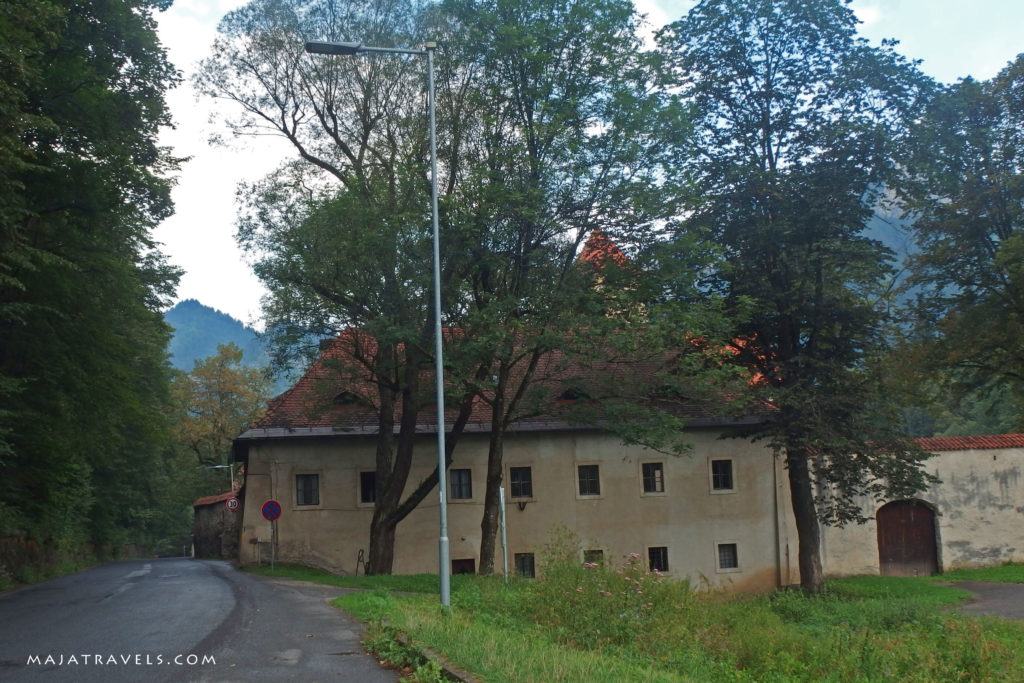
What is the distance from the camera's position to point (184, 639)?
11.6 meters

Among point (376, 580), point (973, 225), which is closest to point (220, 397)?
point (376, 580)

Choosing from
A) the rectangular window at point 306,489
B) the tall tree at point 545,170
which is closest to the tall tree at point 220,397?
the rectangular window at point 306,489

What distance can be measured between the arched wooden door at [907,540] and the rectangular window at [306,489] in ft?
61.8

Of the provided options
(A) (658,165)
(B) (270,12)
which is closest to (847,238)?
(A) (658,165)

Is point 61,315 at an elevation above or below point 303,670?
above

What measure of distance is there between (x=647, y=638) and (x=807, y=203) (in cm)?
1644

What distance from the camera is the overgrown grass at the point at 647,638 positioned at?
974cm

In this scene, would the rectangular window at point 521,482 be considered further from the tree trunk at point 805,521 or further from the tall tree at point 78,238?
the tall tree at point 78,238

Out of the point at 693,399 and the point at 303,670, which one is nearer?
the point at 303,670

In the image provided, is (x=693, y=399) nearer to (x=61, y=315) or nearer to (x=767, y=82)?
(x=767, y=82)

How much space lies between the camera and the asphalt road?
9.37 meters

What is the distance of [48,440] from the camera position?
20672 mm

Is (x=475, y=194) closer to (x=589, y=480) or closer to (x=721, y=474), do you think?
(x=589, y=480)

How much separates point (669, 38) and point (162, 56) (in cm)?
1361
